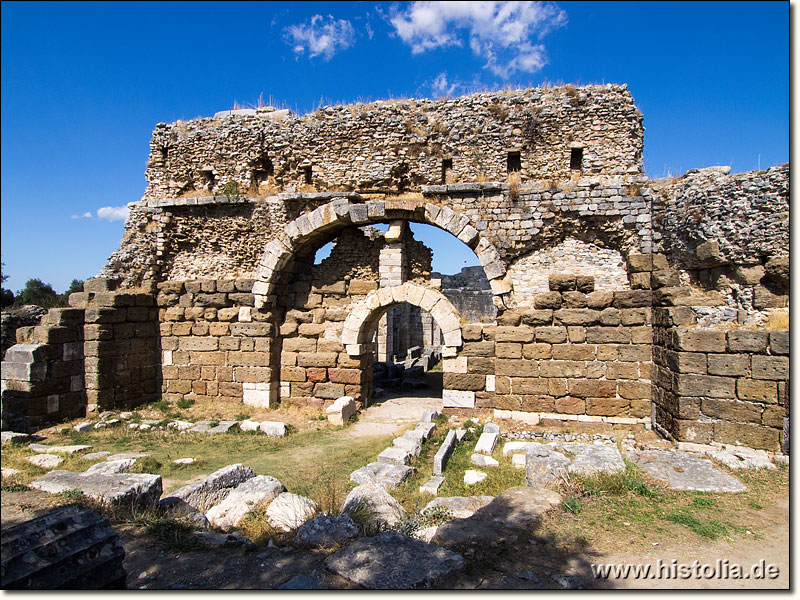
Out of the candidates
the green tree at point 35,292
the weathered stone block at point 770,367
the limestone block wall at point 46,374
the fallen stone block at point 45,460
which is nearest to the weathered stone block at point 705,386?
the weathered stone block at point 770,367

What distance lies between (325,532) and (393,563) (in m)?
1.04

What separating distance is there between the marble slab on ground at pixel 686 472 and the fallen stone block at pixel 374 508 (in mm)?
2859

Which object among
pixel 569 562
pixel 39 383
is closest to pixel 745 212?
pixel 569 562

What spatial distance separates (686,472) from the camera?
5.70 metres

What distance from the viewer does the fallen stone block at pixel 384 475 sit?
6.37 m

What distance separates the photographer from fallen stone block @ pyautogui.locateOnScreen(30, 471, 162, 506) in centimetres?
508

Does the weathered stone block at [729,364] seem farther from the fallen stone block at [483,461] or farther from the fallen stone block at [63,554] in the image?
the fallen stone block at [63,554]

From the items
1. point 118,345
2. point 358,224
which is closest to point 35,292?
point 118,345

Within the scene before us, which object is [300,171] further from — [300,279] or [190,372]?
[190,372]

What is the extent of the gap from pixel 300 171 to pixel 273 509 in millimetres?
7513

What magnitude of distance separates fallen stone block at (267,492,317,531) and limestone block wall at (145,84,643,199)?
6.75 m

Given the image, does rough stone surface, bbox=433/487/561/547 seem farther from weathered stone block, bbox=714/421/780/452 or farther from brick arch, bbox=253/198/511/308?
brick arch, bbox=253/198/511/308

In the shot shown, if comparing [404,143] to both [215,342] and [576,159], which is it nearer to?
[576,159]

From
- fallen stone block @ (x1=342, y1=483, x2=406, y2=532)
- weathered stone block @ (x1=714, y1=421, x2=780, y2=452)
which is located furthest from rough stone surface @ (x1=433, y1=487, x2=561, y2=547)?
weathered stone block @ (x1=714, y1=421, x2=780, y2=452)
